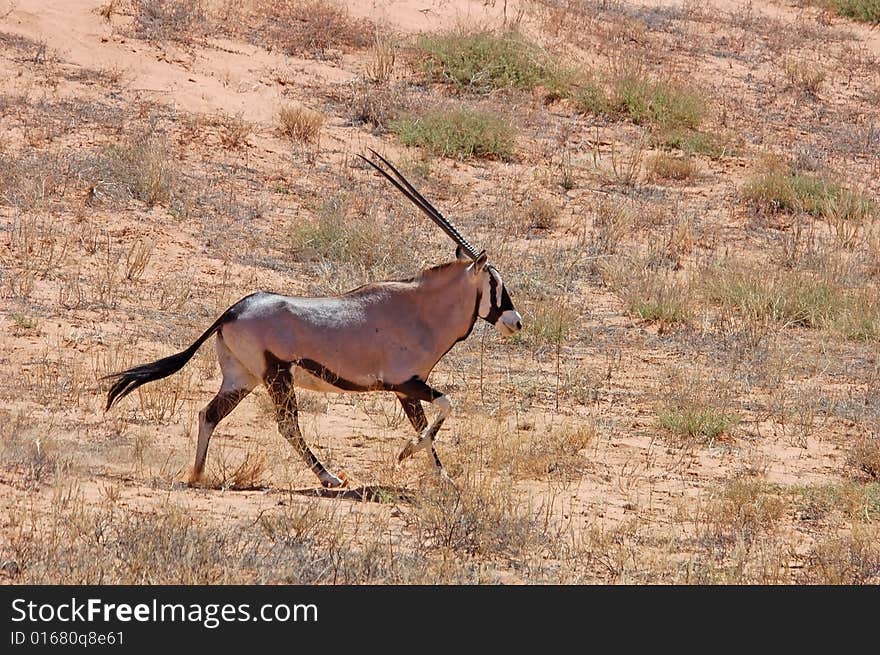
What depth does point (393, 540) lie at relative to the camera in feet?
20.9

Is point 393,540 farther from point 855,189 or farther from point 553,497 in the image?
point 855,189

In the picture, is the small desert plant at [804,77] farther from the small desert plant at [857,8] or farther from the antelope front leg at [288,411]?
the antelope front leg at [288,411]

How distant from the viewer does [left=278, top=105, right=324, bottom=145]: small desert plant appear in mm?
14578

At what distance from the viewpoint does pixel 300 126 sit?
14.6 meters

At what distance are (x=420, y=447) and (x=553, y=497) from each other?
2.41 feet

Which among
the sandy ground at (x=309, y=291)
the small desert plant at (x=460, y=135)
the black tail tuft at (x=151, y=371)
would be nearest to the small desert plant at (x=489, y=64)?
the sandy ground at (x=309, y=291)

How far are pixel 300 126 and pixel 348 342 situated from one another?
771 cm

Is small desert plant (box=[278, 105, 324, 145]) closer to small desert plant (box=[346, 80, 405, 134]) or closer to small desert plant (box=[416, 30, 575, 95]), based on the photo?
small desert plant (box=[346, 80, 405, 134])

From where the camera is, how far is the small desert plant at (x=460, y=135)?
48.6ft

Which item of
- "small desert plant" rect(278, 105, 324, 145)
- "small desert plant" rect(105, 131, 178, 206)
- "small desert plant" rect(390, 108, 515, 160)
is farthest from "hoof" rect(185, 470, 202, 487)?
"small desert plant" rect(390, 108, 515, 160)

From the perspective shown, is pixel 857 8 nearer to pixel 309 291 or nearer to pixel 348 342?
pixel 309 291

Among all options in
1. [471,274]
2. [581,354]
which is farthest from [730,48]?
[471,274]

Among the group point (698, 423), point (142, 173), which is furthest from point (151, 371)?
point (142, 173)

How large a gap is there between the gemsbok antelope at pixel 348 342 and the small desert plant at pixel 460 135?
23.4ft
